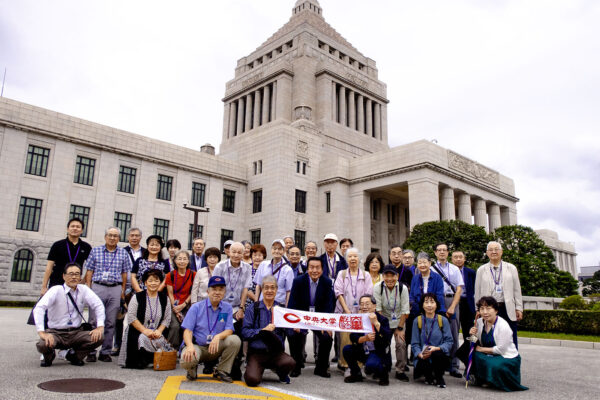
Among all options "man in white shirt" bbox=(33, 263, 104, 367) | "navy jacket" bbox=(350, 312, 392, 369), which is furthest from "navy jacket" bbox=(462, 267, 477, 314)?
"man in white shirt" bbox=(33, 263, 104, 367)

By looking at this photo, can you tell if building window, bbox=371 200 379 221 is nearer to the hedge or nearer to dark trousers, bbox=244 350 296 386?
the hedge

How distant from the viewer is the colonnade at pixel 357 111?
165 feet

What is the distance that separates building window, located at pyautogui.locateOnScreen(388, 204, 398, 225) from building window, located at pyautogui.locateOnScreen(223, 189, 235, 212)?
1544 cm

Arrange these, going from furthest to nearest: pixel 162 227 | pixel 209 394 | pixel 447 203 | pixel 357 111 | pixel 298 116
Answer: pixel 357 111
pixel 298 116
pixel 447 203
pixel 162 227
pixel 209 394

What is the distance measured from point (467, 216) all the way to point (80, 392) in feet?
119

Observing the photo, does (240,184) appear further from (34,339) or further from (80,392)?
(80,392)

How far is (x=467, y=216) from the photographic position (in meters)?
37.5

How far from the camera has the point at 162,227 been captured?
33.0 metres

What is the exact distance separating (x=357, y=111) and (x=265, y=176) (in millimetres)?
20407

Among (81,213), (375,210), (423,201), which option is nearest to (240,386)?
Result: (81,213)

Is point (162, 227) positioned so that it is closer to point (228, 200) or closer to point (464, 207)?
point (228, 200)

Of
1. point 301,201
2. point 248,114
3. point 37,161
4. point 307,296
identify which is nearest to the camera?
point 307,296

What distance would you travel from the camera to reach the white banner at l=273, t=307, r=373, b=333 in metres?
7.21

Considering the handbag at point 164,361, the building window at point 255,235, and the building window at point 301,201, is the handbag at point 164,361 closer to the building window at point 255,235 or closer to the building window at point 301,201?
the building window at point 255,235
